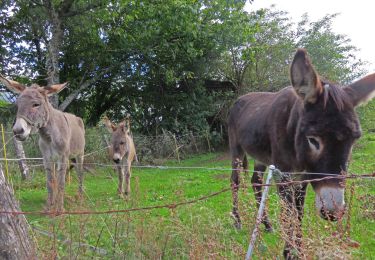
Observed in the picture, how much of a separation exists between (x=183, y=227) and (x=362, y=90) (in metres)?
1.80

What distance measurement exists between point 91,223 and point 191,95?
12456mm

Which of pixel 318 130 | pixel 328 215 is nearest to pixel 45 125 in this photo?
pixel 318 130

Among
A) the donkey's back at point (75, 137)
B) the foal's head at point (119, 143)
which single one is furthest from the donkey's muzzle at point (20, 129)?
the foal's head at point (119, 143)

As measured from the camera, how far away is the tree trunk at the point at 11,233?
2.45 metres

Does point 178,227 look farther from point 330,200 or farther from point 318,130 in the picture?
point 318,130

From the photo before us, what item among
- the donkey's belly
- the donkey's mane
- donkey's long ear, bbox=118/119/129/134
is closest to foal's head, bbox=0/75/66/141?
donkey's long ear, bbox=118/119/129/134

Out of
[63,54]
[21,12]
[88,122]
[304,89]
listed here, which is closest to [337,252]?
[304,89]

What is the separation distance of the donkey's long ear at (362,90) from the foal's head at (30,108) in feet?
14.8

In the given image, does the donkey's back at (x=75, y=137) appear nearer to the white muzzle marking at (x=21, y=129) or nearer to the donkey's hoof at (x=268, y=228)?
the white muzzle marking at (x=21, y=129)

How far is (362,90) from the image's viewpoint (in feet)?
9.97

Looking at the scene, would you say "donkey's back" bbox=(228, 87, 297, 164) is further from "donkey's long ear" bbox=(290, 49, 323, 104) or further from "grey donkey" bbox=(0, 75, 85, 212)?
"grey donkey" bbox=(0, 75, 85, 212)

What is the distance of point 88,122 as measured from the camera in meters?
16.4

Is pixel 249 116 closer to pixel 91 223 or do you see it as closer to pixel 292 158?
pixel 292 158

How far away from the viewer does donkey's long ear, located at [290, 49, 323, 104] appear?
275 cm
